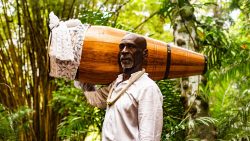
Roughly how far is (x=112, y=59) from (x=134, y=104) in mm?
672

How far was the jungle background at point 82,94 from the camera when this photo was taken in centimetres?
386

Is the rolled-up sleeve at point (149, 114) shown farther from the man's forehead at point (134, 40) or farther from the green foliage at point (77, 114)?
the green foliage at point (77, 114)

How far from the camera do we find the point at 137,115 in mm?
1842

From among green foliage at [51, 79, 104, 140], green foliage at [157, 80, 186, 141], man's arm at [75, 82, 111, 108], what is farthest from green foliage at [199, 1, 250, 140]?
man's arm at [75, 82, 111, 108]

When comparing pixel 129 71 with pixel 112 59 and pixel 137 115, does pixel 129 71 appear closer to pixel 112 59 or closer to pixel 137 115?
pixel 137 115

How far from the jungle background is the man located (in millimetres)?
782

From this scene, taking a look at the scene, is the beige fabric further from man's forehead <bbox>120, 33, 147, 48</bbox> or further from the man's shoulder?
man's forehead <bbox>120, 33, 147, 48</bbox>

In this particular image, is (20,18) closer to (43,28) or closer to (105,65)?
(43,28)

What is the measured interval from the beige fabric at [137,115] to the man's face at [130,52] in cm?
8

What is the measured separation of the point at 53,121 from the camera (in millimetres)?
5973

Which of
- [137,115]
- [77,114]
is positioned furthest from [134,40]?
[77,114]

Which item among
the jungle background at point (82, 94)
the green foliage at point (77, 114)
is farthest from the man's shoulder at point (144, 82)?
the green foliage at point (77, 114)

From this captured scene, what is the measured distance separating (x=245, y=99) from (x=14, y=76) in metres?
3.22

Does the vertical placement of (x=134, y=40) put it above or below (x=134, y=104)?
above
